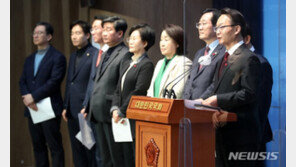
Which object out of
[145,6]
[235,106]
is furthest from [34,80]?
[235,106]

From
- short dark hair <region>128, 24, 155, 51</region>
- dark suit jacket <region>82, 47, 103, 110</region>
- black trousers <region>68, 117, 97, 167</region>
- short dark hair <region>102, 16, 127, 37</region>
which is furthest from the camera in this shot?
black trousers <region>68, 117, 97, 167</region>

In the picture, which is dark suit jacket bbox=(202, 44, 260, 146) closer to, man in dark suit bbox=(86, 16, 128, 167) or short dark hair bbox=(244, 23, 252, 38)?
short dark hair bbox=(244, 23, 252, 38)

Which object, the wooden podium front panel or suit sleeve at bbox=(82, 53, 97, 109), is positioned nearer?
the wooden podium front panel

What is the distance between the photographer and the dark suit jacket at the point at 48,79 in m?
5.65

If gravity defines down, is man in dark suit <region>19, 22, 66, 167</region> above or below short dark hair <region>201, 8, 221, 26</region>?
below

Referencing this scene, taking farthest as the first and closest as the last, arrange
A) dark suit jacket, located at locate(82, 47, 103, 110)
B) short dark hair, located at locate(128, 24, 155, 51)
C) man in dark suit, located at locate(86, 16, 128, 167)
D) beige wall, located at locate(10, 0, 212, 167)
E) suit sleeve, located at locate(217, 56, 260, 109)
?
beige wall, located at locate(10, 0, 212, 167) → dark suit jacket, located at locate(82, 47, 103, 110) → man in dark suit, located at locate(86, 16, 128, 167) → short dark hair, located at locate(128, 24, 155, 51) → suit sleeve, located at locate(217, 56, 260, 109)

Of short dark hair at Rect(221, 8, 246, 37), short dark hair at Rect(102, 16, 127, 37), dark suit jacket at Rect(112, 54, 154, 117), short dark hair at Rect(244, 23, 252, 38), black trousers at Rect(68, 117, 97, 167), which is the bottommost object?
black trousers at Rect(68, 117, 97, 167)

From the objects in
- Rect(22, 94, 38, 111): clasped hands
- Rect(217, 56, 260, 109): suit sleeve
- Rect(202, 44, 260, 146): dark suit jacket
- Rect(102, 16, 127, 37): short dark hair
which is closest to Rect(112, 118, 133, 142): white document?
Rect(102, 16, 127, 37): short dark hair

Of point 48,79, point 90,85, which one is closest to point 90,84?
point 90,85

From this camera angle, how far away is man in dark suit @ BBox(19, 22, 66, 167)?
5617 millimetres

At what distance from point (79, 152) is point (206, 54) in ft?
8.17

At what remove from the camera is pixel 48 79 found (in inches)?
226

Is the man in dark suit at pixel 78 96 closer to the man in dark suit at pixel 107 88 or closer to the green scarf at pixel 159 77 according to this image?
the man in dark suit at pixel 107 88

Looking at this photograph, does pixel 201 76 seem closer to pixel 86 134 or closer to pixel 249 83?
pixel 249 83
